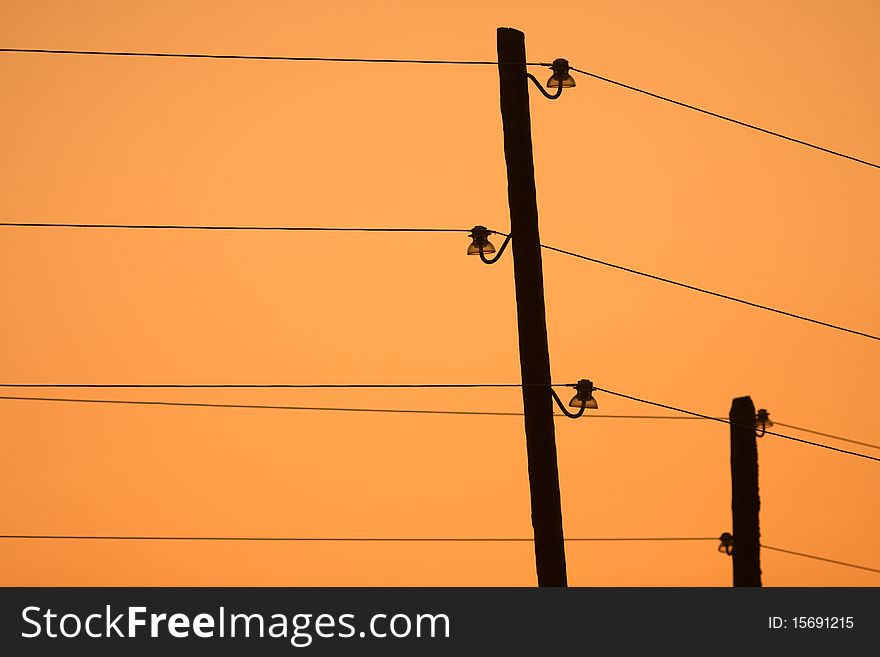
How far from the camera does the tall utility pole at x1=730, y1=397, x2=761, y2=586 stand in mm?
16141

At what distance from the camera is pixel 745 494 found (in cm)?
1633

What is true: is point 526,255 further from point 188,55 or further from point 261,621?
point 188,55

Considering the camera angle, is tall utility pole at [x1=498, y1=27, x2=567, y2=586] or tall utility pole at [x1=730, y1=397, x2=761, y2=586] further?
tall utility pole at [x1=730, y1=397, x2=761, y2=586]

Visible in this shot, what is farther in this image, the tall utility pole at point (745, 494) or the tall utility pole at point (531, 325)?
the tall utility pole at point (745, 494)

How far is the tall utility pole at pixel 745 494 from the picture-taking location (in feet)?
53.0

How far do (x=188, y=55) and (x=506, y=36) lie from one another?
4.75 meters

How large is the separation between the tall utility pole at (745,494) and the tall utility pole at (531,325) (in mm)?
4461

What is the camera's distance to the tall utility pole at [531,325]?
12469 millimetres

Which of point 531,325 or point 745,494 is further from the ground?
point 531,325

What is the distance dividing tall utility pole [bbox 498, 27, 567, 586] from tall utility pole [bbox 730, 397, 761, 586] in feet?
14.6

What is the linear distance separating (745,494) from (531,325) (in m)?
4.96

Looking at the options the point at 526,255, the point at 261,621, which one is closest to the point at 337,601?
the point at 261,621

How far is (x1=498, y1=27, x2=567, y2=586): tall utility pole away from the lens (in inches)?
491

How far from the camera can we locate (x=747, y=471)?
53.9 feet
